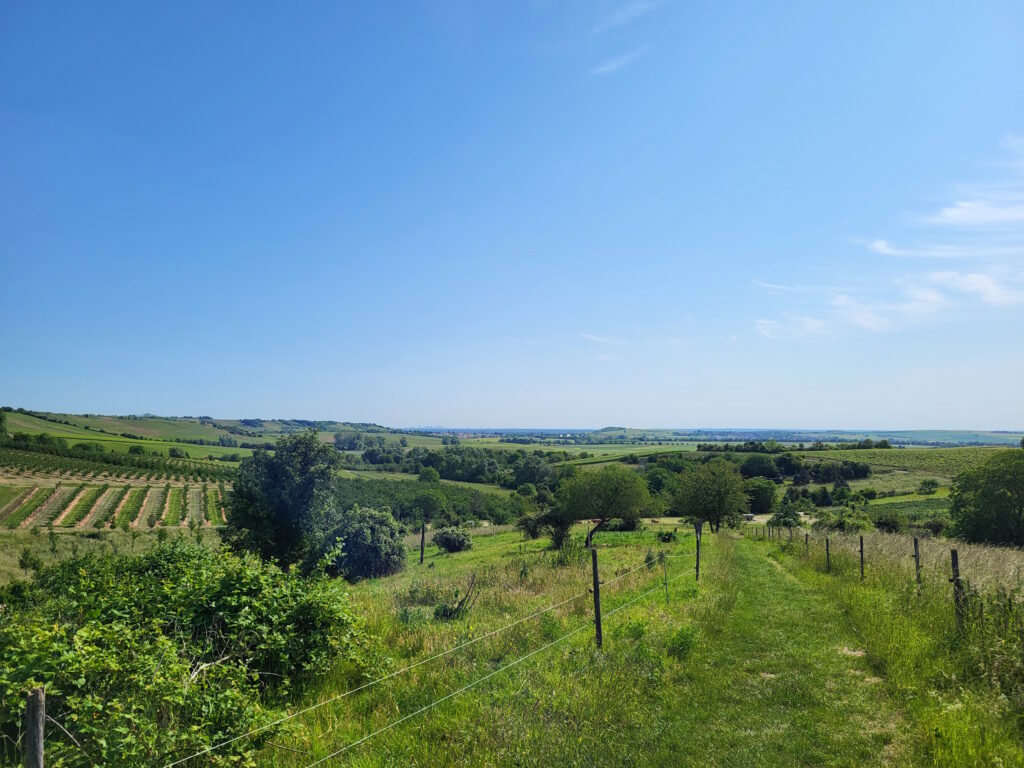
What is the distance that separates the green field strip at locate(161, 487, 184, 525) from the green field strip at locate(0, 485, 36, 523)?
1704 centimetres

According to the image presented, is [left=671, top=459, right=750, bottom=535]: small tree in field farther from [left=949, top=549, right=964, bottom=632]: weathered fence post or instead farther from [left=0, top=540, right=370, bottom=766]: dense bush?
[left=0, top=540, right=370, bottom=766]: dense bush

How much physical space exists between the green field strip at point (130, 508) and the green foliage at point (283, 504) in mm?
49690

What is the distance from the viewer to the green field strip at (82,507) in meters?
66.1

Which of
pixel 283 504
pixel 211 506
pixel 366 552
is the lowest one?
pixel 211 506

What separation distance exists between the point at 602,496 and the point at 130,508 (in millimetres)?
73585

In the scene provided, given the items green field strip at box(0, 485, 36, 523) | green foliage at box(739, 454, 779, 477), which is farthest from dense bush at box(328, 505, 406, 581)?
green foliage at box(739, 454, 779, 477)

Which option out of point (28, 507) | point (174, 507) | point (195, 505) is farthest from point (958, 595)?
point (195, 505)

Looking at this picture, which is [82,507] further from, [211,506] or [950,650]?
[950,650]

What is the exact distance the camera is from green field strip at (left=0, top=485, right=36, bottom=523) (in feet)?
214

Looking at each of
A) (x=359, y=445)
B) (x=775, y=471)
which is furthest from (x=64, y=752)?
(x=359, y=445)

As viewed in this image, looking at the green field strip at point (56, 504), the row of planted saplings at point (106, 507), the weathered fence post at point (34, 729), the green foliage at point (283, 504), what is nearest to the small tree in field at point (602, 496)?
the green foliage at point (283, 504)

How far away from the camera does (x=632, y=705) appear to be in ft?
22.3

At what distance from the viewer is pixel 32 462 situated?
89.2 metres

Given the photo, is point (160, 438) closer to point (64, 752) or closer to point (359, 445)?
point (359, 445)
